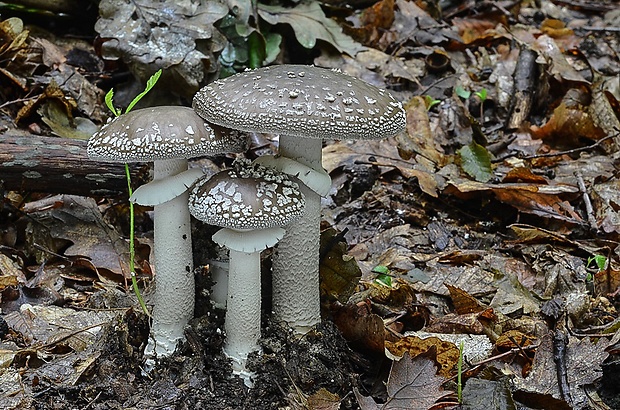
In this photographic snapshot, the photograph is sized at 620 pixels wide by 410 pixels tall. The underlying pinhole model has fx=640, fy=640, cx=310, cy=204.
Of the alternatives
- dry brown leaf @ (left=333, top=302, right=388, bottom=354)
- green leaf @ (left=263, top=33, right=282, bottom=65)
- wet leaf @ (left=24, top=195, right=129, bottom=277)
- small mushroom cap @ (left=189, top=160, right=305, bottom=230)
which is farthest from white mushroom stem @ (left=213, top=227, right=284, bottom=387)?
A: green leaf @ (left=263, top=33, right=282, bottom=65)

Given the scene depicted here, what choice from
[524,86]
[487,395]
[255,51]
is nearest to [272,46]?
[255,51]

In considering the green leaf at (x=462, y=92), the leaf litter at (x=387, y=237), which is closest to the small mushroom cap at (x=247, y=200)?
the leaf litter at (x=387, y=237)

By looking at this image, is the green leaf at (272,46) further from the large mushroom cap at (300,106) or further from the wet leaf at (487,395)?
the wet leaf at (487,395)

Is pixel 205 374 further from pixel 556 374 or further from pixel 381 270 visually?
pixel 556 374

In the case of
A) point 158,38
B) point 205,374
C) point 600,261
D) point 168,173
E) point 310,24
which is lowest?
point 600,261

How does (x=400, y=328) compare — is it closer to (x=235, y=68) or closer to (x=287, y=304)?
(x=287, y=304)

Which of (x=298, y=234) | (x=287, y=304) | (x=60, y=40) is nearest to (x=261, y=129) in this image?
(x=298, y=234)
